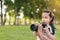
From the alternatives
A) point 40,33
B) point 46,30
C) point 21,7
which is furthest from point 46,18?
point 21,7

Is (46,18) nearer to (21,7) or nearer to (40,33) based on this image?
Result: (40,33)

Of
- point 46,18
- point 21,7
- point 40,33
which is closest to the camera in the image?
point 40,33

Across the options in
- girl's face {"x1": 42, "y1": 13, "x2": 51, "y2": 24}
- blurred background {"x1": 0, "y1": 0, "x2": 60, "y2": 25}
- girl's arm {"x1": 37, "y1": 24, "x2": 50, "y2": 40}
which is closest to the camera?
girl's arm {"x1": 37, "y1": 24, "x2": 50, "y2": 40}

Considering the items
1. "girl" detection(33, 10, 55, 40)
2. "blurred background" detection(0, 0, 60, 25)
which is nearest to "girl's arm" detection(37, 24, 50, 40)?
"girl" detection(33, 10, 55, 40)

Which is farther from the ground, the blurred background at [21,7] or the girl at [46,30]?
the blurred background at [21,7]

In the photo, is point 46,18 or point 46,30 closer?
point 46,30

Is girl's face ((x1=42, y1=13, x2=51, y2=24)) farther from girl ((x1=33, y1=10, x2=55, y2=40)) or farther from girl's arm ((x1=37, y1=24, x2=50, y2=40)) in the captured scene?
girl's arm ((x1=37, y1=24, x2=50, y2=40))

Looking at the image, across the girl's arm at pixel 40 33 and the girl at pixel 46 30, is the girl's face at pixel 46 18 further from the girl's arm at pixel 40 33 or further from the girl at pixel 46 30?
the girl's arm at pixel 40 33

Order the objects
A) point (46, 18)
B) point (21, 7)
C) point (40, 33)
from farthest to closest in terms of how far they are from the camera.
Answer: point (21, 7)
point (46, 18)
point (40, 33)

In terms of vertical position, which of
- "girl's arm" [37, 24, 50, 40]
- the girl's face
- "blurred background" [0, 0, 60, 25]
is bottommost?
"girl's arm" [37, 24, 50, 40]

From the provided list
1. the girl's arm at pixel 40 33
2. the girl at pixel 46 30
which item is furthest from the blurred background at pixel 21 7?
the girl's arm at pixel 40 33

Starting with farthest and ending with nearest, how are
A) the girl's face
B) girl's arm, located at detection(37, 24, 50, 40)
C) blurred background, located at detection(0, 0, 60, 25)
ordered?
blurred background, located at detection(0, 0, 60, 25)
the girl's face
girl's arm, located at detection(37, 24, 50, 40)

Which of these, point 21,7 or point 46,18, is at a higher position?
point 21,7

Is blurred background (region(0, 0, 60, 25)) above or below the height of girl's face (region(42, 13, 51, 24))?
above
